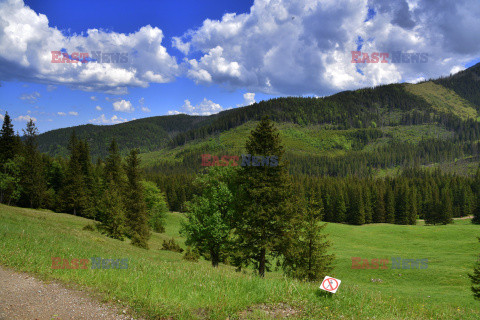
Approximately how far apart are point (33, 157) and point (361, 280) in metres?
69.7

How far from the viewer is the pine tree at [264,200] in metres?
22.9

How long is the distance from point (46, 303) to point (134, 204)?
36617mm

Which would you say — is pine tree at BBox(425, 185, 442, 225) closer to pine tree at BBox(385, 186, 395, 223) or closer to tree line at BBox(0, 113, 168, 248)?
pine tree at BBox(385, 186, 395, 223)

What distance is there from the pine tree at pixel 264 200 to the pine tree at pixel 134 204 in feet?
76.1

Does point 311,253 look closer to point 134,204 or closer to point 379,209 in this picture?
point 134,204

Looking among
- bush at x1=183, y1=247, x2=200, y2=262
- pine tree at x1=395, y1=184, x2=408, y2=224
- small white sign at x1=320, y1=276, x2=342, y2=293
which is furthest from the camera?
pine tree at x1=395, y1=184, x2=408, y2=224

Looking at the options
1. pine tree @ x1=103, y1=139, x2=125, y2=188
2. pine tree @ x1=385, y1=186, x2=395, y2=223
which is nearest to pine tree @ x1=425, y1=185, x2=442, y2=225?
pine tree @ x1=385, y1=186, x2=395, y2=223

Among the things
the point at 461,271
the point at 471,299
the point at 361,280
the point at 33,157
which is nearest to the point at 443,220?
the point at 461,271

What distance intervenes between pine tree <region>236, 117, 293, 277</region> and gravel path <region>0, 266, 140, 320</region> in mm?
15992

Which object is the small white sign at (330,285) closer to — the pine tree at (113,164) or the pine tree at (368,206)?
the pine tree at (113,164)

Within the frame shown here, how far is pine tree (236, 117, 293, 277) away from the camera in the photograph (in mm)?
22859

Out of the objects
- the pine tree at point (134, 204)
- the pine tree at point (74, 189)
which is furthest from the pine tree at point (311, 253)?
the pine tree at point (74, 189)

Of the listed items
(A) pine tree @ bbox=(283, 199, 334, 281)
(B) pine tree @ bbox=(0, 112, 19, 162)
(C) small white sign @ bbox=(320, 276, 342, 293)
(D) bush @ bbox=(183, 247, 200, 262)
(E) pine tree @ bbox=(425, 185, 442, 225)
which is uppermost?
(B) pine tree @ bbox=(0, 112, 19, 162)

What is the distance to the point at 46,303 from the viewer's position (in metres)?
7.28
